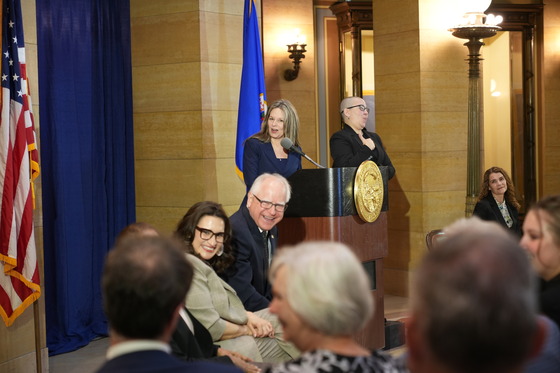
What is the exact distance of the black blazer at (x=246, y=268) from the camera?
420cm

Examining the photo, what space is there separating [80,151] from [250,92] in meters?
1.31

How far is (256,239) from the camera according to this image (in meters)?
4.41

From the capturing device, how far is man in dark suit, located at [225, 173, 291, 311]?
4.21 meters

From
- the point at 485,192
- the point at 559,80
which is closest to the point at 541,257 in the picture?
the point at 485,192

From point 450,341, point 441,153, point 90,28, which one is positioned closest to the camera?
point 450,341

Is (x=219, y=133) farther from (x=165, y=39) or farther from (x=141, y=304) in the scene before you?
(x=141, y=304)

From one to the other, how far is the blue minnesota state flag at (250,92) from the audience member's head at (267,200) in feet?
5.59

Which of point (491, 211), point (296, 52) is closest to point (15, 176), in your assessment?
point (491, 211)

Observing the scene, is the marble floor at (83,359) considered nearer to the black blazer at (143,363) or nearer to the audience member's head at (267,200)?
the audience member's head at (267,200)

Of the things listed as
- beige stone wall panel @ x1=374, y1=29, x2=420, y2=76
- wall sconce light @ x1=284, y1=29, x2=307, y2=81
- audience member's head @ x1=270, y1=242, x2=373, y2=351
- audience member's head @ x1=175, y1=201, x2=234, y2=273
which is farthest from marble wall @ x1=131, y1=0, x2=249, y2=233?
audience member's head @ x1=270, y1=242, x2=373, y2=351

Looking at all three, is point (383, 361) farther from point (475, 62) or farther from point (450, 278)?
point (475, 62)

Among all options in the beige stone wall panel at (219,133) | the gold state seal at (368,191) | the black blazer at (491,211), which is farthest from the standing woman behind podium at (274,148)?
the black blazer at (491,211)

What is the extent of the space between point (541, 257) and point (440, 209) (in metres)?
5.26

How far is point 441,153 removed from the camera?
7641 mm
